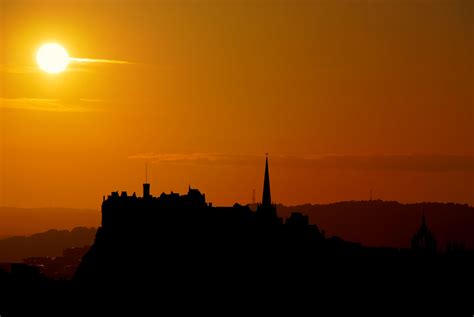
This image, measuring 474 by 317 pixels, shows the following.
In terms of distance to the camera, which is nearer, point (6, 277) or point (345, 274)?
point (345, 274)

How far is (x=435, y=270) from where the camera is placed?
159625 millimetres

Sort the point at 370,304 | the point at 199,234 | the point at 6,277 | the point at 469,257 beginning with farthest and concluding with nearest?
the point at 469,257, the point at 6,277, the point at 199,234, the point at 370,304

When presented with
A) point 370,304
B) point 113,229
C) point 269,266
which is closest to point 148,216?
point 113,229

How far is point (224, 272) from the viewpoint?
140 metres

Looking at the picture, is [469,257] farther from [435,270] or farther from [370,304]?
[370,304]

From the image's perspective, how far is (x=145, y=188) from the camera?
157 metres

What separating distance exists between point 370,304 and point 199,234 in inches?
808

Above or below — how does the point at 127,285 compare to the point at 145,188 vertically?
below

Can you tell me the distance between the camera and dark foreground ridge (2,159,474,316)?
434ft

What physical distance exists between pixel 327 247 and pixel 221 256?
1588 cm

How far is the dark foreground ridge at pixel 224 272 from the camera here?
132m

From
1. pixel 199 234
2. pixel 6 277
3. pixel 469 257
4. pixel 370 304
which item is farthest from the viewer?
pixel 469 257

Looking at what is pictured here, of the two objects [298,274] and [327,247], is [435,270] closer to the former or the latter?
[327,247]

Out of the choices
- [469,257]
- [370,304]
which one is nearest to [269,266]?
[370,304]
